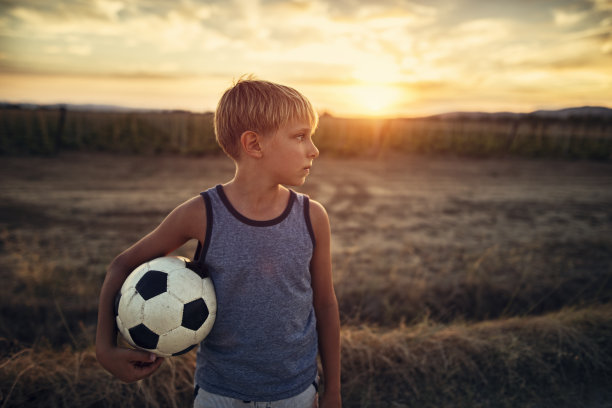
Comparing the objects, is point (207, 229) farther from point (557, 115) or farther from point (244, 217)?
point (557, 115)

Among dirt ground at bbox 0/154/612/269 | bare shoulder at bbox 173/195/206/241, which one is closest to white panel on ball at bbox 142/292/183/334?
bare shoulder at bbox 173/195/206/241

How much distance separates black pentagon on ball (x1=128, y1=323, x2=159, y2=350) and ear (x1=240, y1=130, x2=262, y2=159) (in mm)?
782

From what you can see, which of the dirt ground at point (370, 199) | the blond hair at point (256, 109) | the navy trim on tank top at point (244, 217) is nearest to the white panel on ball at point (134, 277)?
the navy trim on tank top at point (244, 217)

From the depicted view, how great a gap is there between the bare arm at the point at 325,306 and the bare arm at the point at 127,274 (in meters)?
0.49

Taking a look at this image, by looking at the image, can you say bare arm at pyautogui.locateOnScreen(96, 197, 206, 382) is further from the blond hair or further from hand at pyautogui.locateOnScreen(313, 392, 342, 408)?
hand at pyautogui.locateOnScreen(313, 392, 342, 408)

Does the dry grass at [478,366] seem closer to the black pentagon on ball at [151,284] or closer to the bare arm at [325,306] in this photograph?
the bare arm at [325,306]

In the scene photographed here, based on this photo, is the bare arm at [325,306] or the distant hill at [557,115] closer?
the bare arm at [325,306]

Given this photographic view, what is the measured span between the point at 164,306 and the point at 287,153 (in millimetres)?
764

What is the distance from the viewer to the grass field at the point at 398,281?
231 cm

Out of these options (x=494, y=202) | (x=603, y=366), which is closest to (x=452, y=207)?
(x=494, y=202)

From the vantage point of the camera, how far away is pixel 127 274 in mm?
1326

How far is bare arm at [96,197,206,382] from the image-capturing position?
1.24 m

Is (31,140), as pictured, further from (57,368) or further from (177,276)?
(177,276)

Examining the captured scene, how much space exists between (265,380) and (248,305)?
0.32 metres
